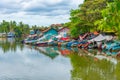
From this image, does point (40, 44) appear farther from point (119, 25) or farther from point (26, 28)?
point (26, 28)

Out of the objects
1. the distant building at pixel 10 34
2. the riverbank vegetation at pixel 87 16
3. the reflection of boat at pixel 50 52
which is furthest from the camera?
the distant building at pixel 10 34

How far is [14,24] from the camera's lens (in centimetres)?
13188

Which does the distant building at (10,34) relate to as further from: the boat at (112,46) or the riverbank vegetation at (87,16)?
the boat at (112,46)

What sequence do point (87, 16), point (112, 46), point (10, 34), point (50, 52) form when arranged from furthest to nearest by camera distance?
1. point (10, 34)
2. point (87, 16)
3. point (50, 52)
4. point (112, 46)

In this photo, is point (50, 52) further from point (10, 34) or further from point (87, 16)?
point (10, 34)

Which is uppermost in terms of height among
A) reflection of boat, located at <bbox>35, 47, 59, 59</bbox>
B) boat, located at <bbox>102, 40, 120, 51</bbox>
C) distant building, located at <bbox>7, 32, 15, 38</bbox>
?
boat, located at <bbox>102, 40, 120, 51</bbox>

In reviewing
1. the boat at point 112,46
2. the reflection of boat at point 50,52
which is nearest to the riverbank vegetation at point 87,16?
the boat at point 112,46

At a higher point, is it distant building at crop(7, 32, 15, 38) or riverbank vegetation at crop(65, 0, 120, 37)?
riverbank vegetation at crop(65, 0, 120, 37)

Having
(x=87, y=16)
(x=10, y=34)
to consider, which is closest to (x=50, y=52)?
(x=87, y=16)

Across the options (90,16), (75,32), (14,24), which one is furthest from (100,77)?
(14,24)

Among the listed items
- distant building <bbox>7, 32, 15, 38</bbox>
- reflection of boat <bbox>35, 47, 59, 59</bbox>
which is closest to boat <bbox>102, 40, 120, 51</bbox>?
reflection of boat <bbox>35, 47, 59, 59</bbox>

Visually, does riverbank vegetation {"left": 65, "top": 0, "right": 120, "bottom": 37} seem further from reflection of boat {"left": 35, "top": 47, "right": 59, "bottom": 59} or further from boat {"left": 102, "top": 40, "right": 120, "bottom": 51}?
reflection of boat {"left": 35, "top": 47, "right": 59, "bottom": 59}

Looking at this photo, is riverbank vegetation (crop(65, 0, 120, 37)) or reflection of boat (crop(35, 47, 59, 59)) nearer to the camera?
reflection of boat (crop(35, 47, 59, 59))

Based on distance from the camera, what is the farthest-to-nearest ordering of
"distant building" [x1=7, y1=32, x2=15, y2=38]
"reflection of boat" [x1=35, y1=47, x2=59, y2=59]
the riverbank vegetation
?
"distant building" [x1=7, y1=32, x2=15, y2=38]
the riverbank vegetation
"reflection of boat" [x1=35, y1=47, x2=59, y2=59]
